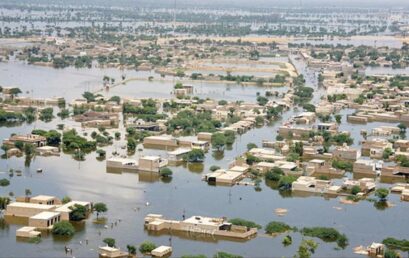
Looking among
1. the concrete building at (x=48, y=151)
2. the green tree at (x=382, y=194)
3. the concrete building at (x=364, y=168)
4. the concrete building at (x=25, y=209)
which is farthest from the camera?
the concrete building at (x=48, y=151)

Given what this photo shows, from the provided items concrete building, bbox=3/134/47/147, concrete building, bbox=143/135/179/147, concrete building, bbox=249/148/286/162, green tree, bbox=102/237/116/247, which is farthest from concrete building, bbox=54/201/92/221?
concrete building, bbox=143/135/179/147

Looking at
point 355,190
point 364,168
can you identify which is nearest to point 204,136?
point 364,168

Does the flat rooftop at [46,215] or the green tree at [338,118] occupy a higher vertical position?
the green tree at [338,118]

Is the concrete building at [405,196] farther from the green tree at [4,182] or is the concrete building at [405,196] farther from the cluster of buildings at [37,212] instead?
the green tree at [4,182]

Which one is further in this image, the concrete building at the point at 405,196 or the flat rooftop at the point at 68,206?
the concrete building at the point at 405,196

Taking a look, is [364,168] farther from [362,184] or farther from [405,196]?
[405,196]

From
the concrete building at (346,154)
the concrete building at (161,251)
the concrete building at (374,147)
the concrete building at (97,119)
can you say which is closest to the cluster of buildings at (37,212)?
Answer: the concrete building at (161,251)

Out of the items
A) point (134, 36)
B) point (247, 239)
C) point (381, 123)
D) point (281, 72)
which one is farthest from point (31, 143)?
point (134, 36)

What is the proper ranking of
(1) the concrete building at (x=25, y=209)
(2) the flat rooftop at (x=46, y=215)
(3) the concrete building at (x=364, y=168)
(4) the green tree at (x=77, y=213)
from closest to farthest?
(2) the flat rooftop at (x=46, y=215), (4) the green tree at (x=77, y=213), (1) the concrete building at (x=25, y=209), (3) the concrete building at (x=364, y=168)
